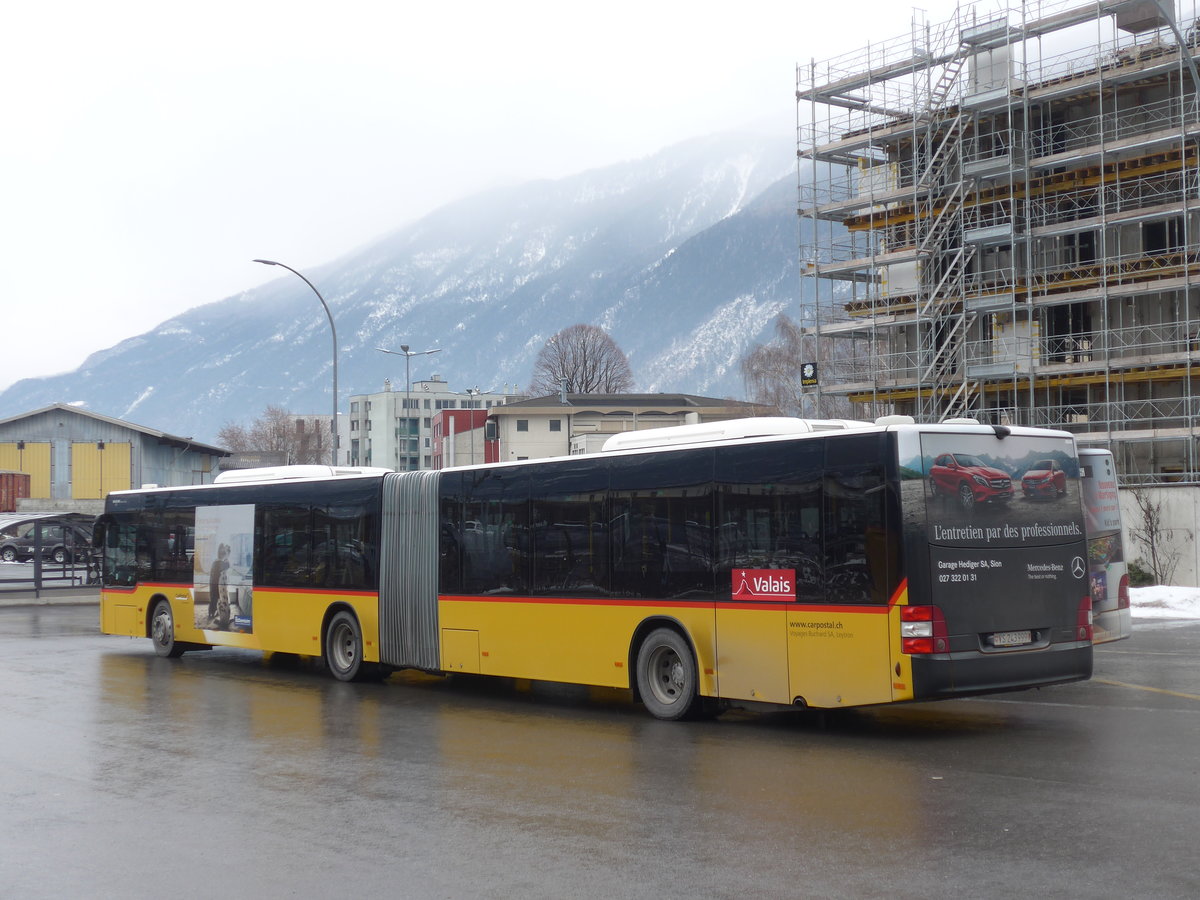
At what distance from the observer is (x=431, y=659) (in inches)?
674

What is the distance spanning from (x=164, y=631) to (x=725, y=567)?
12349 mm

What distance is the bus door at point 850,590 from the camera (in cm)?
1180

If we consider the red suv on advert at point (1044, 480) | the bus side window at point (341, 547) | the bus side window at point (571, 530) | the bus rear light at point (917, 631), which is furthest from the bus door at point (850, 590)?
the bus side window at point (341, 547)

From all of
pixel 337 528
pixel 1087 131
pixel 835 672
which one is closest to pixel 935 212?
pixel 1087 131

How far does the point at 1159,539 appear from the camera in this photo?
37.1 meters

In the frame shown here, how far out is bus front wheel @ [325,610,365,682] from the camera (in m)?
18.3

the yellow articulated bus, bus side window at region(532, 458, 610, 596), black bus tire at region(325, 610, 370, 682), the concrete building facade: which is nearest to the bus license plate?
the yellow articulated bus

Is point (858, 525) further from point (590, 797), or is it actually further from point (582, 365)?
point (582, 365)

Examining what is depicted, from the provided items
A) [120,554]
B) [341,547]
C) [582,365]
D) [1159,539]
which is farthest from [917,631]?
[582,365]

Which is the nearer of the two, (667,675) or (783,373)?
(667,675)

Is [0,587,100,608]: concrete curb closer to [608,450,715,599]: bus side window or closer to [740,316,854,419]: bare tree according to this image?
[608,450,715,599]: bus side window

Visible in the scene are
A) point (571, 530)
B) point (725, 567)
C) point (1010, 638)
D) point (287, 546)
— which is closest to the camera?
point (1010, 638)

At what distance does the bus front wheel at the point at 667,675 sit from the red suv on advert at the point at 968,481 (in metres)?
3.13

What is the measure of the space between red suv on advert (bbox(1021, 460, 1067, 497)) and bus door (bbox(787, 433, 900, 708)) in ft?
5.22
